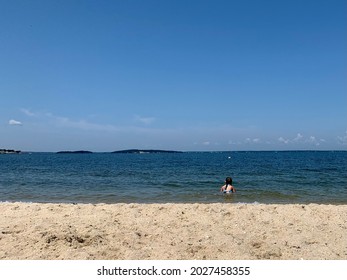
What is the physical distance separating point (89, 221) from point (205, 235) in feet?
10.0

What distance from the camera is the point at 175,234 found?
22.0 feet

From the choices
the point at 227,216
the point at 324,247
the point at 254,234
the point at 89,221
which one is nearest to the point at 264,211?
the point at 227,216

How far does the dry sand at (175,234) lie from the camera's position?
5613mm

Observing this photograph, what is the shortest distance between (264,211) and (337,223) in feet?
6.32

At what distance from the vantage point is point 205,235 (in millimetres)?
6594

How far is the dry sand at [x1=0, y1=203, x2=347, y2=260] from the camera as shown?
561cm
